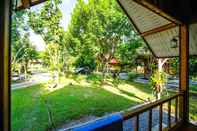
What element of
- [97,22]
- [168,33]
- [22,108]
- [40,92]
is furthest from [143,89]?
[168,33]

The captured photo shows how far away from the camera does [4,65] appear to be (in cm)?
106

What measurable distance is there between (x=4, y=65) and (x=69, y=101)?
30.8 ft

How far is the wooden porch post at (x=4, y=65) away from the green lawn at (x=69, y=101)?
22.2 ft

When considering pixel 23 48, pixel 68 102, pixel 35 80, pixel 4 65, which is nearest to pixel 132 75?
pixel 68 102

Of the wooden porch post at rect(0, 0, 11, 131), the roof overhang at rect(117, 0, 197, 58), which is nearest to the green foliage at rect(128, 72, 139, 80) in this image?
the roof overhang at rect(117, 0, 197, 58)

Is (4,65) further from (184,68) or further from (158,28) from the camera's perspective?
(158,28)

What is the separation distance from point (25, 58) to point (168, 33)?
9.63 meters

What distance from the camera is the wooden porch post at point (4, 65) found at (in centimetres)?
103

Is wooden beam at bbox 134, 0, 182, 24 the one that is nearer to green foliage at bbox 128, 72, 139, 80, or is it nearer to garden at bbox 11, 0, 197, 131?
garden at bbox 11, 0, 197, 131

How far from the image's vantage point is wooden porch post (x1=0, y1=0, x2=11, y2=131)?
1.03 m

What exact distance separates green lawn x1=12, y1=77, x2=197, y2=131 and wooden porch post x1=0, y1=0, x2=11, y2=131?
6.78 metres

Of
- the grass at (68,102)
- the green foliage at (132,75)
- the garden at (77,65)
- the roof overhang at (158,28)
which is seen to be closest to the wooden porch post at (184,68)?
the roof overhang at (158,28)

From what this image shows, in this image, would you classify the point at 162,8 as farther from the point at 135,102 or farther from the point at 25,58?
the point at 25,58

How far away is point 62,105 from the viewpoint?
381 inches
